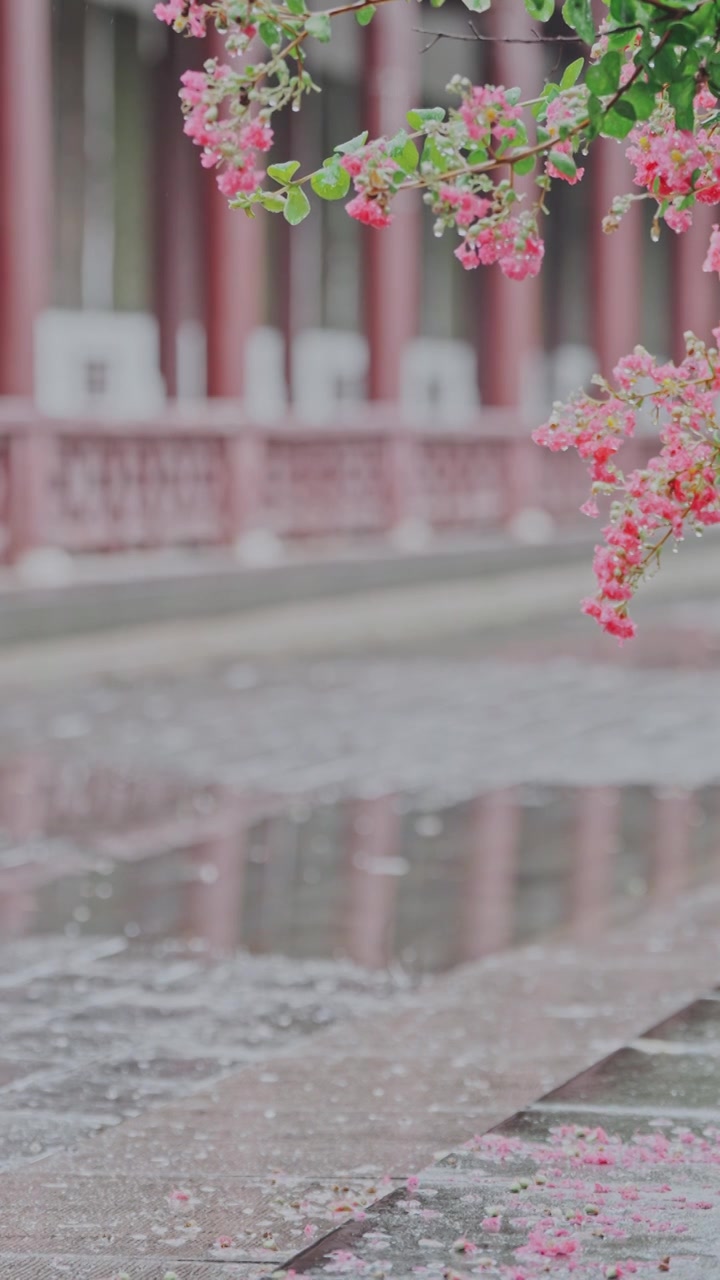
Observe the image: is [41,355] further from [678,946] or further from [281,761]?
[678,946]

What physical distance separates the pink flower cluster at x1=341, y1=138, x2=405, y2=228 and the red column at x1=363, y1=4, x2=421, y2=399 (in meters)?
17.9

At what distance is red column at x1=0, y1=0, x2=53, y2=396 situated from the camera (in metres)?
16.9

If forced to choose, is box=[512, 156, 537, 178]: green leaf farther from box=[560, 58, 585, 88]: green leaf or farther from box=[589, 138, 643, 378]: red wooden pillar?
box=[589, 138, 643, 378]: red wooden pillar

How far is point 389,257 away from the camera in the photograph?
2178 centimetres

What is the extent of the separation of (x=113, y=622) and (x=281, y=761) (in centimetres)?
557

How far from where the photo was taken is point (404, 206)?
2194cm

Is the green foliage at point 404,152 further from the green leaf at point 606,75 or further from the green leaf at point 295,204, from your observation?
the green leaf at point 606,75

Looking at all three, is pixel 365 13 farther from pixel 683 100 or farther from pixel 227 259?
pixel 227 259

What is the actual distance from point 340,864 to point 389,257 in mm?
13312

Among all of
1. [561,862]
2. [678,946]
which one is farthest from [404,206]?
[678,946]

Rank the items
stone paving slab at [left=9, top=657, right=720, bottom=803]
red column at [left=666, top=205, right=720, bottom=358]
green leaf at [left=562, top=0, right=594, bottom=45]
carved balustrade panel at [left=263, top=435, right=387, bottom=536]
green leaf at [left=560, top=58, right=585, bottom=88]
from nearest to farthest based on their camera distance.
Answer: green leaf at [left=562, top=0, right=594, bottom=45], green leaf at [left=560, top=58, right=585, bottom=88], stone paving slab at [left=9, top=657, right=720, bottom=803], carved balustrade panel at [left=263, top=435, right=387, bottom=536], red column at [left=666, top=205, right=720, bottom=358]

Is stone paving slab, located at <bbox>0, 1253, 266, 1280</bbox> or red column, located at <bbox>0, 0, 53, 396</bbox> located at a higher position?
red column, located at <bbox>0, 0, 53, 396</bbox>

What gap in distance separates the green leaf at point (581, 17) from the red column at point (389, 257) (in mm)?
18114

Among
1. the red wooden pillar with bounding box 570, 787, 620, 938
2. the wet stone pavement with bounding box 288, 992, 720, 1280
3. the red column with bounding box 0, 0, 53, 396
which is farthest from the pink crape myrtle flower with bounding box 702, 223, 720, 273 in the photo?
the red column with bounding box 0, 0, 53, 396
